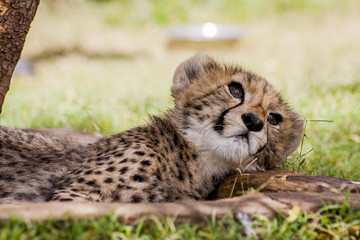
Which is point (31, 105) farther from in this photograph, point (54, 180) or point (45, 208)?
point (45, 208)

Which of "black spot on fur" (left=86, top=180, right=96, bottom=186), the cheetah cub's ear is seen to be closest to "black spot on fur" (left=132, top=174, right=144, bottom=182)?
"black spot on fur" (left=86, top=180, right=96, bottom=186)

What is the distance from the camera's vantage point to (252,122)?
263 centimetres

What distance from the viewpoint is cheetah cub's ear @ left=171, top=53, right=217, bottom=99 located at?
3.18 m

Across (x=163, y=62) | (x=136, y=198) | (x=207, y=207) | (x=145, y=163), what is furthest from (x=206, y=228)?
(x=163, y=62)

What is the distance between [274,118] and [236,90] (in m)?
0.32

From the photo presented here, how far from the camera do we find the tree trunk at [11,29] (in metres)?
2.69

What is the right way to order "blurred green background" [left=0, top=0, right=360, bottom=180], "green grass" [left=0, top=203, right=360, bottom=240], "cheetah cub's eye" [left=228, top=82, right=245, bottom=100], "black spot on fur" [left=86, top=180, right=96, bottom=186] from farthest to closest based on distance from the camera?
1. "blurred green background" [left=0, top=0, right=360, bottom=180]
2. "cheetah cub's eye" [left=228, top=82, right=245, bottom=100]
3. "black spot on fur" [left=86, top=180, right=96, bottom=186]
4. "green grass" [left=0, top=203, right=360, bottom=240]

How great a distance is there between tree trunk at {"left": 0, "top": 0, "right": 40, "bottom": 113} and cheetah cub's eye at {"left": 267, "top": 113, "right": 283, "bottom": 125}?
1540 mm

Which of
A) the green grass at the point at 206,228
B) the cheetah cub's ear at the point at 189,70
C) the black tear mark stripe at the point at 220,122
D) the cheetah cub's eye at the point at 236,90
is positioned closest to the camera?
the green grass at the point at 206,228

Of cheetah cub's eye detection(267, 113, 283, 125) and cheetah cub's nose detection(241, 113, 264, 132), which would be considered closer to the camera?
cheetah cub's nose detection(241, 113, 264, 132)

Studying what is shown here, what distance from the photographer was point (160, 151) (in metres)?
2.74

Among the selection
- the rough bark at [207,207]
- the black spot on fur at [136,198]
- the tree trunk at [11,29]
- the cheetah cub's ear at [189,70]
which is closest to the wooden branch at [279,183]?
the rough bark at [207,207]

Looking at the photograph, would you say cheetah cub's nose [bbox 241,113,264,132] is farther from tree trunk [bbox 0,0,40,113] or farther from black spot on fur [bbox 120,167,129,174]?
tree trunk [bbox 0,0,40,113]

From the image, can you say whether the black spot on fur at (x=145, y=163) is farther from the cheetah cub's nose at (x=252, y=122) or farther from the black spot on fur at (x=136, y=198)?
the cheetah cub's nose at (x=252, y=122)
